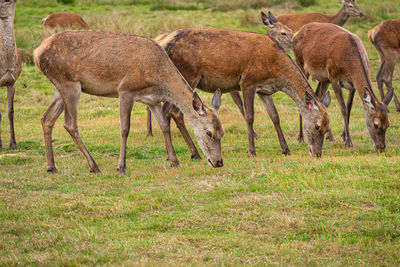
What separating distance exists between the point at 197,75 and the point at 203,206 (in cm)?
360

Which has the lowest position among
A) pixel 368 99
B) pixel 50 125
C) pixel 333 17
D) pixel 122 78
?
pixel 333 17

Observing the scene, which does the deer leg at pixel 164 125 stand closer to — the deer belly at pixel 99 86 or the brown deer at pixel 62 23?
the deer belly at pixel 99 86

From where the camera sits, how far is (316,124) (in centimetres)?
941

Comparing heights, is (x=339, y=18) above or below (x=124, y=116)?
A: below

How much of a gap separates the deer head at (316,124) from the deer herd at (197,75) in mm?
16

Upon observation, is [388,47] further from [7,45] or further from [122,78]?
[7,45]

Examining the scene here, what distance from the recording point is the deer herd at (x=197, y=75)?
340 inches

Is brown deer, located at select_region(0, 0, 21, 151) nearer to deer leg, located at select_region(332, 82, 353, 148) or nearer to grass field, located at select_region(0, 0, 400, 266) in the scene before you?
grass field, located at select_region(0, 0, 400, 266)

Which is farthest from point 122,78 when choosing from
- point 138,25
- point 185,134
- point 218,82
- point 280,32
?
point 138,25

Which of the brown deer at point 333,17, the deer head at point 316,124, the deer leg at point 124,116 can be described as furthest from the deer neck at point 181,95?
the brown deer at point 333,17

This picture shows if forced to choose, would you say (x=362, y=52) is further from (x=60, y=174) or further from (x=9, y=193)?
(x=9, y=193)

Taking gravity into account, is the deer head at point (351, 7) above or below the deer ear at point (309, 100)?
below

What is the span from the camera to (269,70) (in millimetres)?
9773

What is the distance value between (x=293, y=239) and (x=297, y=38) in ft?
23.7
